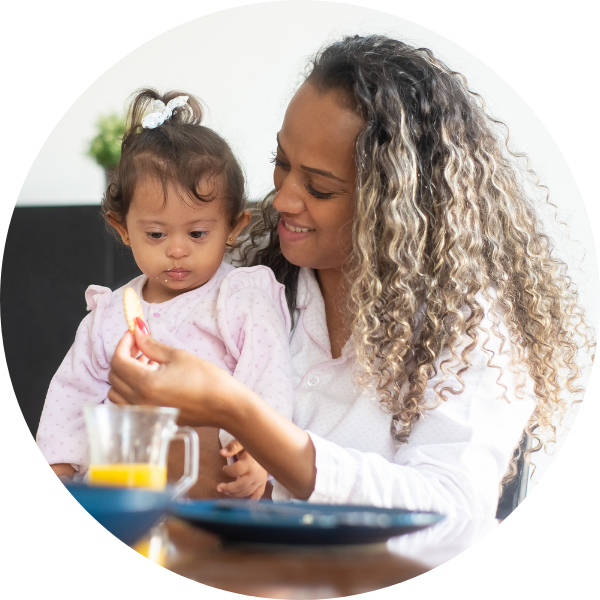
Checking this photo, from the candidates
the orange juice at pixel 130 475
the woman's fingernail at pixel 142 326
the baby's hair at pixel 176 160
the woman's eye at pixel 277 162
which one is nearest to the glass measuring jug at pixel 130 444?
the orange juice at pixel 130 475

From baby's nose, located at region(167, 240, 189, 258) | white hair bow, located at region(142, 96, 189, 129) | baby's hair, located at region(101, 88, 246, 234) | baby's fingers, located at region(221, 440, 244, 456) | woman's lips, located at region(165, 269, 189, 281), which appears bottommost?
baby's fingers, located at region(221, 440, 244, 456)

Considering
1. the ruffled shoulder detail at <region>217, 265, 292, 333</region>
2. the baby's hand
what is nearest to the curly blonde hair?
the ruffled shoulder detail at <region>217, 265, 292, 333</region>

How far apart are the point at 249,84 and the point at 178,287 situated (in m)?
0.34

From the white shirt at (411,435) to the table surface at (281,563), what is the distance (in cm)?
7

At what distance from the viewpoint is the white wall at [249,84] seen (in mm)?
1281

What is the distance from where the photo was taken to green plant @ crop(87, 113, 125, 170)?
4.17 feet

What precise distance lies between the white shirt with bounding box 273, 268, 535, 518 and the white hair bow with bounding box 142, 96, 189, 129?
385mm

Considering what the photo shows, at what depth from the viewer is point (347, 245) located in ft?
4.29

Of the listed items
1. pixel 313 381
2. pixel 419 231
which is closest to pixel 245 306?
pixel 313 381

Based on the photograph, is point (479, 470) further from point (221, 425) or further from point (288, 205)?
point (288, 205)

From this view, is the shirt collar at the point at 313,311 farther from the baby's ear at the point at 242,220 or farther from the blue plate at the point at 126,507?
the blue plate at the point at 126,507

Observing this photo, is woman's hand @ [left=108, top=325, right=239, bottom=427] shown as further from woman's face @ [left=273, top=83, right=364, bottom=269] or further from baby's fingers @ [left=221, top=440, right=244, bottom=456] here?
woman's face @ [left=273, top=83, right=364, bottom=269]

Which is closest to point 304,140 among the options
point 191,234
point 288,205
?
point 288,205

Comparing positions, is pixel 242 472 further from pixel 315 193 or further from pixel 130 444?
pixel 315 193
